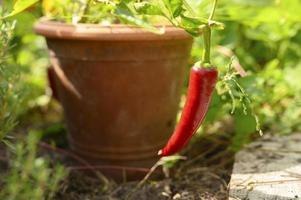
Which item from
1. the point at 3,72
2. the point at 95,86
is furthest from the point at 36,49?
the point at 3,72

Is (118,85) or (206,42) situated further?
(118,85)

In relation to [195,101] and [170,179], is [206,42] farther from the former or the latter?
[170,179]

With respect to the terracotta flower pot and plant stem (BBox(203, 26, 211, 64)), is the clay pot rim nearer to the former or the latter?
the terracotta flower pot

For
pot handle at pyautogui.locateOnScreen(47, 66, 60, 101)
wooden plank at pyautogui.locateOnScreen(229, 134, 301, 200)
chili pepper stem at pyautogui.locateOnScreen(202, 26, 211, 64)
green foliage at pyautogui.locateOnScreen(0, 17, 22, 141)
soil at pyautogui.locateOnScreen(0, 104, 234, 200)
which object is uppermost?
chili pepper stem at pyautogui.locateOnScreen(202, 26, 211, 64)

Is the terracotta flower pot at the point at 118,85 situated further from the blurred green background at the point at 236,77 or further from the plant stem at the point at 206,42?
the plant stem at the point at 206,42

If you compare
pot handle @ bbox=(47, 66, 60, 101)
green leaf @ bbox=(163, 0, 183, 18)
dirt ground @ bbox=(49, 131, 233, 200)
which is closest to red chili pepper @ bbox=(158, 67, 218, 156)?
green leaf @ bbox=(163, 0, 183, 18)

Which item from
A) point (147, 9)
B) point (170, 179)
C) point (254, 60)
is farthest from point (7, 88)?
point (254, 60)

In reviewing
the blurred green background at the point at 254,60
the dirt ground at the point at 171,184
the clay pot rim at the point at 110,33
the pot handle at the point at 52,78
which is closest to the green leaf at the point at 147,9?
the clay pot rim at the point at 110,33
